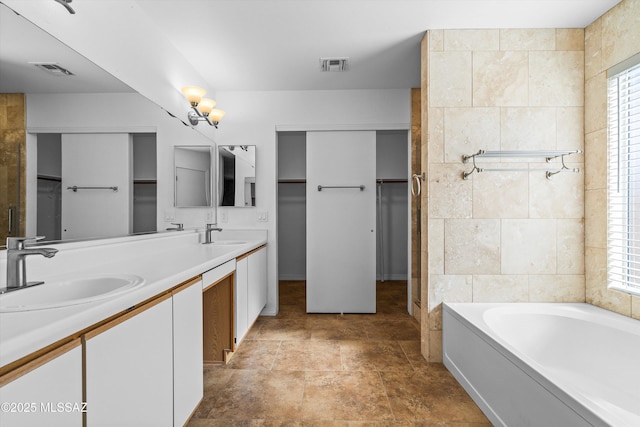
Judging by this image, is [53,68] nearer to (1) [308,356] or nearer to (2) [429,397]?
(1) [308,356]

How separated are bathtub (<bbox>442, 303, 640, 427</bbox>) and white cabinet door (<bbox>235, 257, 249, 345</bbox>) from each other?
1459mm

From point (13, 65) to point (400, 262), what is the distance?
4.69 meters

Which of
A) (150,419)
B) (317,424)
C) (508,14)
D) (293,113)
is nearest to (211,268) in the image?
(150,419)

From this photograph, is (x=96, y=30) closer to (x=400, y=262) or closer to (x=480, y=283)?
(x=480, y=283)

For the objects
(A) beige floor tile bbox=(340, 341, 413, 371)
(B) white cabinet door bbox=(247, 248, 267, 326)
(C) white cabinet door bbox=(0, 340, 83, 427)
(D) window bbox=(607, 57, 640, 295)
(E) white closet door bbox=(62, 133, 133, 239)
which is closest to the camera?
(C) white cabinet door bbox=(0, 340, 83, 427)

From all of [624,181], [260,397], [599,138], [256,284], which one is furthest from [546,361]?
[256,284]

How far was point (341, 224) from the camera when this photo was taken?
335cm

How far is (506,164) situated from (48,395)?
8.34ft

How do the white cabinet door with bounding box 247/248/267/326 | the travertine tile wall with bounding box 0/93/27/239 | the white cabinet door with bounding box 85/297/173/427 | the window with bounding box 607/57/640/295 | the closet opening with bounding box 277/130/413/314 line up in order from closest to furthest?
the white cabinet door with bounding box 85/297/173/427
the travertine tile wall with bounding box 0/93/27/239
the window with bounding box 607/57/640/295
the white cabinet door with bounding box 247/248/267/326
the closet opening with bounding box 277/130/413/314

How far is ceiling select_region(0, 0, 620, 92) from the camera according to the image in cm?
170

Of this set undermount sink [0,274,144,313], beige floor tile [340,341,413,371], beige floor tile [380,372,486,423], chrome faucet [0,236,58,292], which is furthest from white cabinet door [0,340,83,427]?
beige floor tile [340,341,413,371]

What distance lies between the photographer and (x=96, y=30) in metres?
1.62

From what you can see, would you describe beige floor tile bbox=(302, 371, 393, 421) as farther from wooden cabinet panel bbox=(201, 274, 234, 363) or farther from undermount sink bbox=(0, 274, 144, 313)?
undermount sink bbox=(0, 274, 144, 313)

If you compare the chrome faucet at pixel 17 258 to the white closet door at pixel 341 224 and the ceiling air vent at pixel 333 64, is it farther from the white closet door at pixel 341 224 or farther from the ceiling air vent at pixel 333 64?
the white closet door at pixel 341 224
